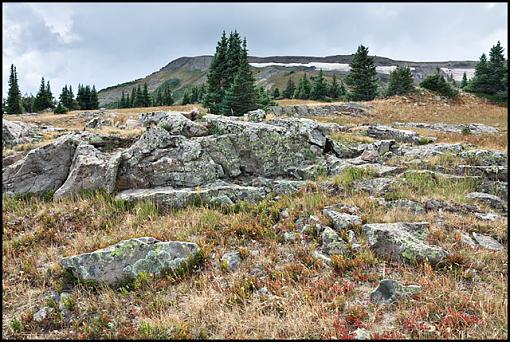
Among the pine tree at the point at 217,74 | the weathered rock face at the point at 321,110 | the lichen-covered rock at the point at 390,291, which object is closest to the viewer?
the lichen-covered rock at the point at 390,291

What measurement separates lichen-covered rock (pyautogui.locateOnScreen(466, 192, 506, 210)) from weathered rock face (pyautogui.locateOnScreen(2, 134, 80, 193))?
14425mm

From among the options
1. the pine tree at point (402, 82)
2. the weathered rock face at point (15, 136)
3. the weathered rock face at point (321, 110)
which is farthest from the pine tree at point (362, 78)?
the weathered rock face at point (15, 136)

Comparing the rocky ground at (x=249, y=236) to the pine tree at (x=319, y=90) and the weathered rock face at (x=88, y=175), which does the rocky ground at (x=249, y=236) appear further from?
the pine tree at (x=319, y=90)

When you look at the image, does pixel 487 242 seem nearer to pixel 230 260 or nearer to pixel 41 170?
pixel 230 260

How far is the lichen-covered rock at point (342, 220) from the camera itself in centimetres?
772

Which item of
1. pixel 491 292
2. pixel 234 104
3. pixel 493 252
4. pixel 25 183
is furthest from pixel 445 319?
pixel 234 104

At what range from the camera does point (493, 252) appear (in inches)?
249

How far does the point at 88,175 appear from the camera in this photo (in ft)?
36.8

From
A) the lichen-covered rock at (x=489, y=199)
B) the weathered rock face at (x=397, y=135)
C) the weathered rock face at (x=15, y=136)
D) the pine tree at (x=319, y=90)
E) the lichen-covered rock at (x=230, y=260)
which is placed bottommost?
the lichen-covered rock at (x=230, y=260)

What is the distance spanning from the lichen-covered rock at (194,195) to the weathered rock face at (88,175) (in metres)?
0.77

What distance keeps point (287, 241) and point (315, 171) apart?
5205 mm

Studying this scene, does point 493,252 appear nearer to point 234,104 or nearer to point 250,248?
point 250,248

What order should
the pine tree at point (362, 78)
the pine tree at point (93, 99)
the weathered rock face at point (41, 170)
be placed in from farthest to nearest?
the pine tree at point (93, 99)
the pine tree at point (362, 78)
the weathered rock face at point (41, 170)

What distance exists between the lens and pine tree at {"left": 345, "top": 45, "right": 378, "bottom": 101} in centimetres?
6038
